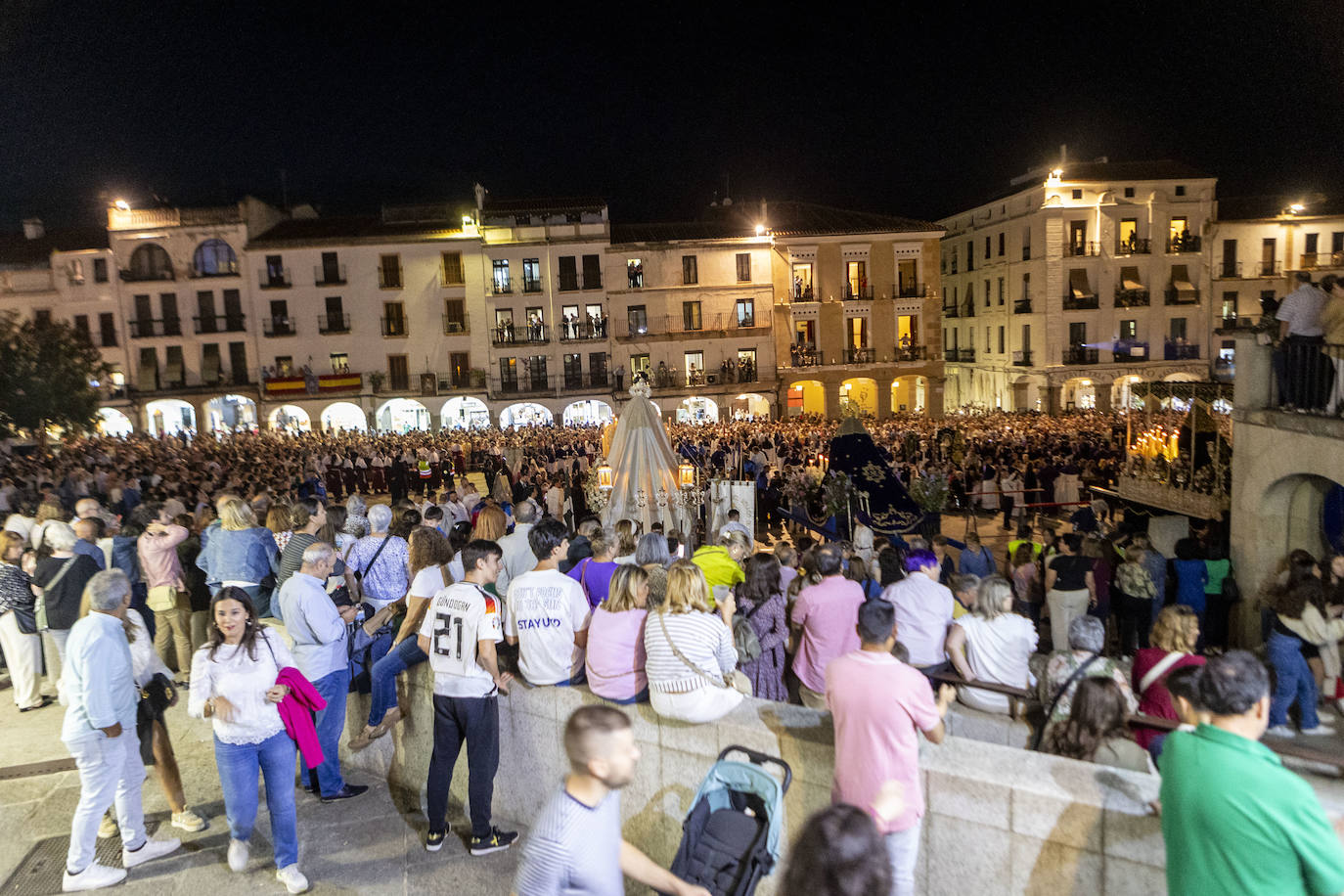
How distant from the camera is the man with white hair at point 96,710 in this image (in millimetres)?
4297

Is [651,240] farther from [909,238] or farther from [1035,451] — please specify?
[1035,451]

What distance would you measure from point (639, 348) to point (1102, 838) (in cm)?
3496

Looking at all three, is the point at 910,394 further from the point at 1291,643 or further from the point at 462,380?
the point at 1291,643

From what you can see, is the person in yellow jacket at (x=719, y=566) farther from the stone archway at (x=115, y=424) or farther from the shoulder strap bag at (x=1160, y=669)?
the stone archway at (x=115, y=424)

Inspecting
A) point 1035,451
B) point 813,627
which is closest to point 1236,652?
point 813,627

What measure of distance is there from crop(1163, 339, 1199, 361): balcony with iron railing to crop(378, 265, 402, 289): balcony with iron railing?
34.3m

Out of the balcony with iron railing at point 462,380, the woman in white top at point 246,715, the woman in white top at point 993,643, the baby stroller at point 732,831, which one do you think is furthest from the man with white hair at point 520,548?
the balcony with iron railing at point 462,380

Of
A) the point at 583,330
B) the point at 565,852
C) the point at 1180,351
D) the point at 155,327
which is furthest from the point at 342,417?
the point at 565,852

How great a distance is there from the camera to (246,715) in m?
4.18

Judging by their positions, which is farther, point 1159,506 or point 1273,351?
point 1159,506

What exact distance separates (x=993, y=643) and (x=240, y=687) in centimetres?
406

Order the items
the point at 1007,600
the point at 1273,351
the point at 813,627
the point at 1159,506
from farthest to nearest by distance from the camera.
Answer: the point at 1159,506
the point at 1273,351
the point at 813,627
the point at 1007,600

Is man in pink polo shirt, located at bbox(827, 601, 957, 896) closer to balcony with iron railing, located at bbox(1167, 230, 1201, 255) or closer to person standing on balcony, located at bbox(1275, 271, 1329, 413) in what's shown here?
person standing on balcony, located at bbox(1275, 271, 1329, 413)

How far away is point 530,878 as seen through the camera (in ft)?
8.52
